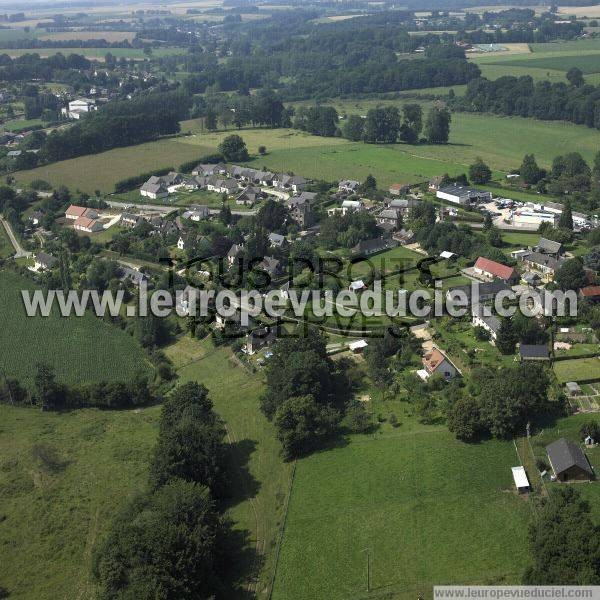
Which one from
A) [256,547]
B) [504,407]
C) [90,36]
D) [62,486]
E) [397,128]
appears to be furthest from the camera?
[90,36]

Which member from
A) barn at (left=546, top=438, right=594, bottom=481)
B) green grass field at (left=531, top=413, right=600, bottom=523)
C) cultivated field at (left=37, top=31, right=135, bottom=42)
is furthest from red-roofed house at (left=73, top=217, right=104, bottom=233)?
cultivated field at (left=37, top=31, right=135, bottom=42)

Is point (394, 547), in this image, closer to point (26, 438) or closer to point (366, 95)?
point (26, 438)

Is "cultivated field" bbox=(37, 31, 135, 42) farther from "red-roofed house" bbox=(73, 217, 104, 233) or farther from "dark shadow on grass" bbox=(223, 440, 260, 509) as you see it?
"dark shadow on grass" bbox=(223, 440, 260, 509)

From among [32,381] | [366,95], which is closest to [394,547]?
[32,381]

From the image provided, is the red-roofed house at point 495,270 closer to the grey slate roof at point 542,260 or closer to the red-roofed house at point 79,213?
the grey slate roof at point 542,260

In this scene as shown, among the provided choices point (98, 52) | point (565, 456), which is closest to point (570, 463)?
point (565, 456)

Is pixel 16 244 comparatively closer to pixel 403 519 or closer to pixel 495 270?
pixel 495 270

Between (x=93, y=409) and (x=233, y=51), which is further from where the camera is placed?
(x=233, y=51)
